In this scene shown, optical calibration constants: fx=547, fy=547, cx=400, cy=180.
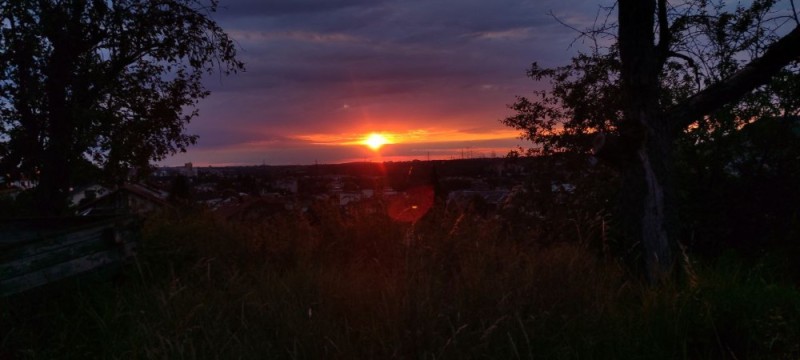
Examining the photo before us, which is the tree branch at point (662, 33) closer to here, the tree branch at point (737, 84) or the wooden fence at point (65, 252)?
the tree branch at point (737, 84)

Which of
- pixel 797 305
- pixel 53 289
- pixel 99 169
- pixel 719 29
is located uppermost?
pixel 719 29

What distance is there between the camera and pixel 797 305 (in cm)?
424

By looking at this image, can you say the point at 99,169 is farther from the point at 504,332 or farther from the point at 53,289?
the point at 504,332

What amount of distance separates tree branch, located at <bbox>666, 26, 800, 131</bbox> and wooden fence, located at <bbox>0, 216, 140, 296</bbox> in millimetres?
5989

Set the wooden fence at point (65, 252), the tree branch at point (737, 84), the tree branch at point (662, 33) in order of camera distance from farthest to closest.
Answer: the tree branch at point (662, 33) → the tree branch at point (737, 84) → the wooden fence at point (65, 252)

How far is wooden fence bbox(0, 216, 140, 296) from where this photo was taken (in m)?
4.27

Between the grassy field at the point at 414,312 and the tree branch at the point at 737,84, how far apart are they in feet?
6.60

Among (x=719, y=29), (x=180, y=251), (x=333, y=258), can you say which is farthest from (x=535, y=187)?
(x=180, y=251)

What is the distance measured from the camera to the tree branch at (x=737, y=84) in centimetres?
634

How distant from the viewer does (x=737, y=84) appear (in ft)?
21.1

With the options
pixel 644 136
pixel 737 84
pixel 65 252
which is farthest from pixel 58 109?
pixel 737 84

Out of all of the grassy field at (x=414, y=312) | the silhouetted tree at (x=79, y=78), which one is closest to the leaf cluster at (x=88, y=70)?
the silhouetted tree at (x=79, y=78)

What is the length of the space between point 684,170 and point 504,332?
24.4 ft

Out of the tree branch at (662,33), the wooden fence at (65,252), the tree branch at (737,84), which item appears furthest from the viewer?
the tree branch at (662,33)
